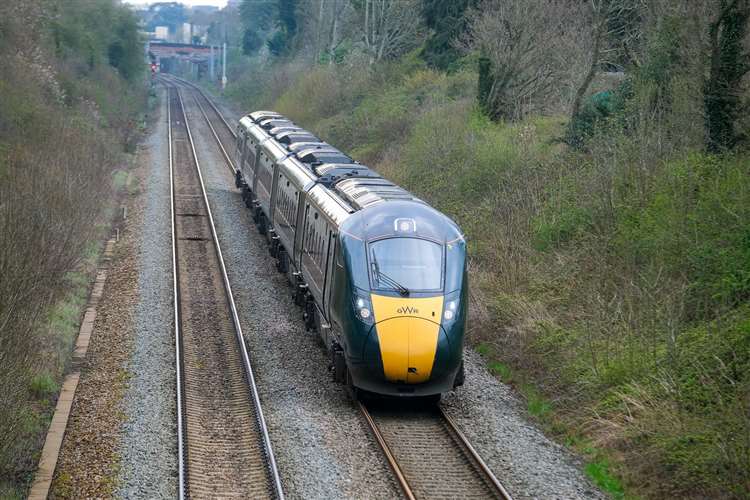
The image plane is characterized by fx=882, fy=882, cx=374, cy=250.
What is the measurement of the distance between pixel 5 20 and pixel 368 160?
13.8 meters

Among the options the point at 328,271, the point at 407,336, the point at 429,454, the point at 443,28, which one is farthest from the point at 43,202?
the point at 443,28

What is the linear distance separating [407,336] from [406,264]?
3.79ft

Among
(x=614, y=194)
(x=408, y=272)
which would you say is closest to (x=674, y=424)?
(x=408, y=272)

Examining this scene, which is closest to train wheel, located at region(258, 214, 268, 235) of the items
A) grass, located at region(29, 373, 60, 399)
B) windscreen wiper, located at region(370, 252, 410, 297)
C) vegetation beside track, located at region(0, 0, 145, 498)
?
vegetation beside track, located at region(0, 0, 145, 498)

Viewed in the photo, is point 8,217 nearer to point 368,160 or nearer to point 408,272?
point 408,272

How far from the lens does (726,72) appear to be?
16.2 metres

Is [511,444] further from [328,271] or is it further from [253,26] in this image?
[253,26]

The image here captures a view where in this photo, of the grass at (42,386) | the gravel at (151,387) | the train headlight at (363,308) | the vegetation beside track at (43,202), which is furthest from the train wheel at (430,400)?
the grass at (42,386)

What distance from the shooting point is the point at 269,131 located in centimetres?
2717

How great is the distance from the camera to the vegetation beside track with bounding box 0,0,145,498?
11031 millimetres

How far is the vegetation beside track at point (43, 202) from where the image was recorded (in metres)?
11.0

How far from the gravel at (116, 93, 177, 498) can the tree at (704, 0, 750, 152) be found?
1073cm

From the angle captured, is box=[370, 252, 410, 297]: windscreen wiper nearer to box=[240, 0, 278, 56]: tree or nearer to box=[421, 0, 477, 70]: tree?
box=[421, 0, 477, 70]: tree

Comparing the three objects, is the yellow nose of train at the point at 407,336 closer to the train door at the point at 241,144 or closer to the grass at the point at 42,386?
the grass at the point at 42,386
